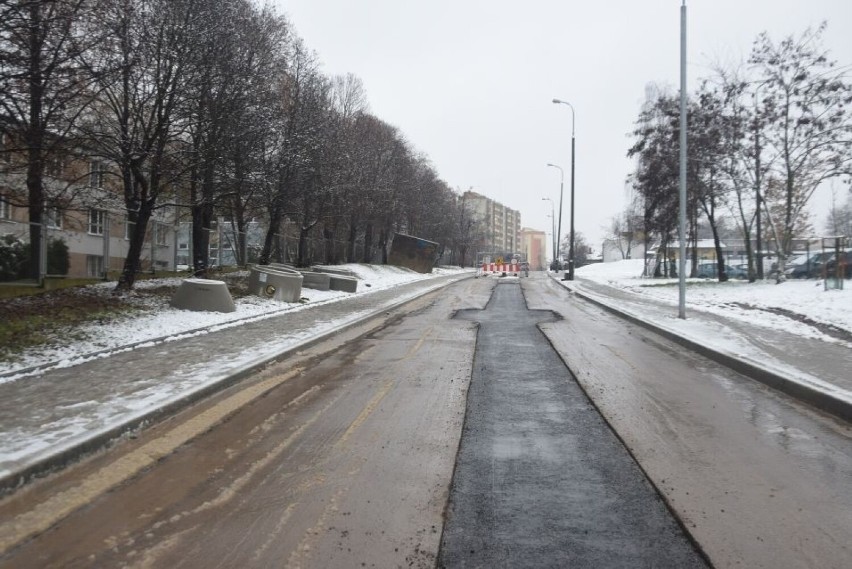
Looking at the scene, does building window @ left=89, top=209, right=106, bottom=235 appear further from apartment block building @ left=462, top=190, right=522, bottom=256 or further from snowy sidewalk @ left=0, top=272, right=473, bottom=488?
apartment block building @ left=462, top=190, right=522, bottom=256

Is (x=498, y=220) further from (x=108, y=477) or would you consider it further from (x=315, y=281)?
(x=108, y=477)

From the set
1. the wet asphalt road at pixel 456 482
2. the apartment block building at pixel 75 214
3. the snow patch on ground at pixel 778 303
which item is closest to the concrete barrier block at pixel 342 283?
the apartment block building at pixel 75 214

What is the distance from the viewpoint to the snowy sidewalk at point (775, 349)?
7.11m

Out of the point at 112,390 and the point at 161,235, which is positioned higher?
the point at 161,235

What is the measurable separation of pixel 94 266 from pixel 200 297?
4814mm

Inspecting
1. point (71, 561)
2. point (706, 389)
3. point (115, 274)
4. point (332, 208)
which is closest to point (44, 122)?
point (115, 274)

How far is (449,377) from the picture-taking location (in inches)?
321

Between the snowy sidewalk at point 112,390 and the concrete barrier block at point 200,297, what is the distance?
2.49 m

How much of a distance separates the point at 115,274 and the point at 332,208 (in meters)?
17.0

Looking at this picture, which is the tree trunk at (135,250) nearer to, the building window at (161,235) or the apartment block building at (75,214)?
the apartment block building at (75,214)

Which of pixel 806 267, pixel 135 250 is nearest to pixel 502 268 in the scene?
pixel 806 267

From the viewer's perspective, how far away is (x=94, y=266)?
55.0 ft

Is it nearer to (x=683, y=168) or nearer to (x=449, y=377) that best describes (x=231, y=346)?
(x=449, y=377)

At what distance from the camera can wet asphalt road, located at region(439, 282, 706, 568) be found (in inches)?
130
